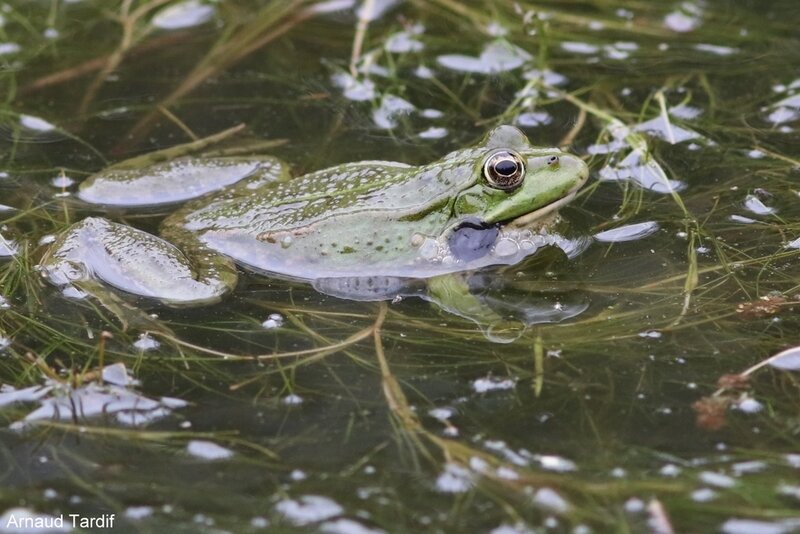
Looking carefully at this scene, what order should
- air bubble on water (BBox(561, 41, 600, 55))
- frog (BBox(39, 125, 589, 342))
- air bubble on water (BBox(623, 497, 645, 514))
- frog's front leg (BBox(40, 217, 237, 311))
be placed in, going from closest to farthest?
air bubble on water (BBox(623, 497, 645, 514)) < frog's front leg (BBox(40, 217, 237, 311)) < frog (BBox(39, 125, 589, 342)) < air bubble on water (BBox(561, 41, 600, 55))

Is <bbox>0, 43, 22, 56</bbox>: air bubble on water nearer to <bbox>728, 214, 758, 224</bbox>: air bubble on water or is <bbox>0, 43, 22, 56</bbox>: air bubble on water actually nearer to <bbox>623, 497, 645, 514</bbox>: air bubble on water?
<bbox>728, 214, 758, 224</bbox>: air bubble on water

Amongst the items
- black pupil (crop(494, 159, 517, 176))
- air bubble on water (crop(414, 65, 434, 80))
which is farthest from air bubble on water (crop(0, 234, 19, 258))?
air bubble on water (crop(414, 65, 434, 80))

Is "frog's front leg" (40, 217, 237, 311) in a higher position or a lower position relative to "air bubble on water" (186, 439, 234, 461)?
higher

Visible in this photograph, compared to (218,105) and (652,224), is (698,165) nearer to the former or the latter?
(652,224)

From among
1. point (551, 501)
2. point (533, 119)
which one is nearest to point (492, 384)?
point (551, 501)

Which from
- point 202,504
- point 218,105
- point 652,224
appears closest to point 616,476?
point 202,504

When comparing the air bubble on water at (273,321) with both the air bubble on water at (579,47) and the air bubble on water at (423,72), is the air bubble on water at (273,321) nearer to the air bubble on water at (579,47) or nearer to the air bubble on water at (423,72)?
the air bubble on water at (423,72)

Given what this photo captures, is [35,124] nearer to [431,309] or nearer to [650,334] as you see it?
[431,309]

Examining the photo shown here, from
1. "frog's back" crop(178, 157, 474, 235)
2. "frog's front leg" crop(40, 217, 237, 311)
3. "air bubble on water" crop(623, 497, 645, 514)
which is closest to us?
"air bubble on water" crop(623, 497, 645, 514)
